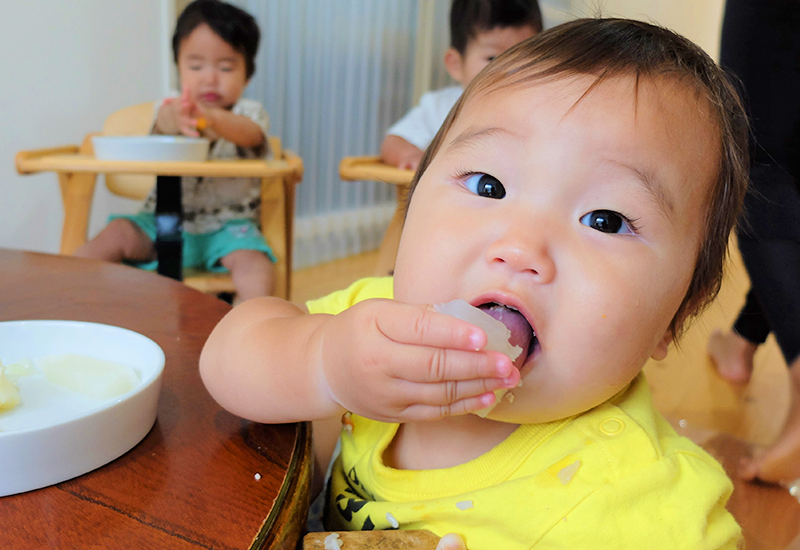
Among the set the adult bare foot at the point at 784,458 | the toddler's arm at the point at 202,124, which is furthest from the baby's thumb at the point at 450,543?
the toddler's arm at the point at 202,124

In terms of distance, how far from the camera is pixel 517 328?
1.58 ft

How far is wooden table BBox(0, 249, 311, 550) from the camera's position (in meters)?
0.36

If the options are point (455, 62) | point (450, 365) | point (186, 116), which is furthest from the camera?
point (455, 62)

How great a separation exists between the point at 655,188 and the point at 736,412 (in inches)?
62.6

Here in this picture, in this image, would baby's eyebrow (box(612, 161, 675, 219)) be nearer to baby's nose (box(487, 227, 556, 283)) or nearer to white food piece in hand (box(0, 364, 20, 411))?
baby's nose (box(487, 227, 556, 283))

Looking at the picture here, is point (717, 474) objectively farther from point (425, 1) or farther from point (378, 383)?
point (425, 1)

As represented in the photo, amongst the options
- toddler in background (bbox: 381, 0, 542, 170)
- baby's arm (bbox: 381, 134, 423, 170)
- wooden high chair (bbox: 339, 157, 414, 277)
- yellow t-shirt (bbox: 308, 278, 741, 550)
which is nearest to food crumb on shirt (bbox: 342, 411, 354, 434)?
yellow t-shirt (bbox: 308, 278, 741, 550)

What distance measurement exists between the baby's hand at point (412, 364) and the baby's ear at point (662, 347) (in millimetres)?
275

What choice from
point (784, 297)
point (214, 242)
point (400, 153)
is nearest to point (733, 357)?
point (784, 297)

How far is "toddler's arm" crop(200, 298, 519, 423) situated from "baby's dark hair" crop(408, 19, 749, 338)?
27cm

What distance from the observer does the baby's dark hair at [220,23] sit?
7.23ft

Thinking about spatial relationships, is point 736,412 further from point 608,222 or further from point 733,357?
point 608,222

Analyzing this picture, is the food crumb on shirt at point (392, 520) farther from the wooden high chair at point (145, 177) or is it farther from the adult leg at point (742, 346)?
the adult leg at point (742, 346)

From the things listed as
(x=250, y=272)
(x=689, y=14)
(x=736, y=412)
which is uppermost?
(x=689, y=14)
